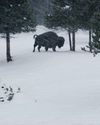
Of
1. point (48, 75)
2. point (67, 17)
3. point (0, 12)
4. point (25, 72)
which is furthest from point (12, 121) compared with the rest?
point (67, 17)

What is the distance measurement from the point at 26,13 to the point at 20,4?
84 centimetres

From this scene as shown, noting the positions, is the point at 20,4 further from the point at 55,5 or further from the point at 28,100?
the point at 28,100

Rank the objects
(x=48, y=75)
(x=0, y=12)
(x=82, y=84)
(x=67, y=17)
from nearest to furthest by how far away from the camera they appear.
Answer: (x=82, y=84), (x=48, y=75), (x=0, y=12), (x=67, y=17)

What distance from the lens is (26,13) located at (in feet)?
97.9

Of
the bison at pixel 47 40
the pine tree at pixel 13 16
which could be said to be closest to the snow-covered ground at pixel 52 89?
the bison at pixel 47 40

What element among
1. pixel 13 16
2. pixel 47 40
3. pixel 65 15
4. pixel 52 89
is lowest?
pixel 52 89

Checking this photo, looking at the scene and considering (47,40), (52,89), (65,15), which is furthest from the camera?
(47,40)

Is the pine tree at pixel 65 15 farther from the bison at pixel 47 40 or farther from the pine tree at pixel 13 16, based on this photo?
the pine tree at pixel 13 16

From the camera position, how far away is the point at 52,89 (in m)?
17.7

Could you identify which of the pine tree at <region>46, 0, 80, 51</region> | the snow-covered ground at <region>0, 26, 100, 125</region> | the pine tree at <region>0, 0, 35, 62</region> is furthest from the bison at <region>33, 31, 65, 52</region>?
the pine tree at <region>0, 0, 35, 62</region>

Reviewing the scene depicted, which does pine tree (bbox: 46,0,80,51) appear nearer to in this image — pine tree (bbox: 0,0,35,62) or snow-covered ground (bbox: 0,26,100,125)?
pine tree (bbox: 0,0,35,62)

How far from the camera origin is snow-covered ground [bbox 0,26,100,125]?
1202 centimetres

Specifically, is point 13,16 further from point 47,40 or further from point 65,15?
point 65,15

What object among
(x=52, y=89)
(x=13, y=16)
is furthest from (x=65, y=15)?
(x=52, y=89)
